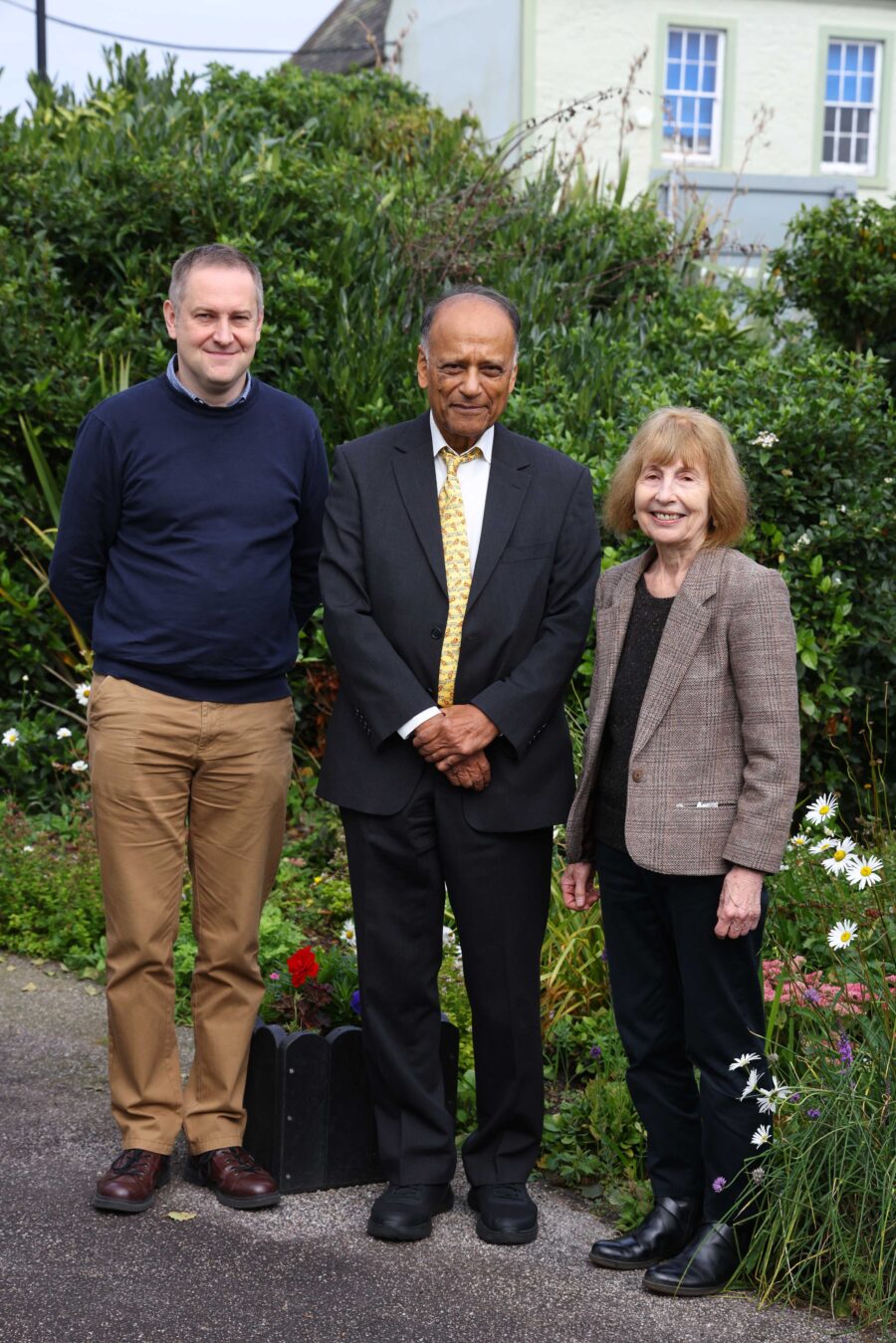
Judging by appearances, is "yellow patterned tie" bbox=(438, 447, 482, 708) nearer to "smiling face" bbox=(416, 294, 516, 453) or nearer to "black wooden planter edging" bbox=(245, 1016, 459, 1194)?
"smiling face" bbox=(416, 294, 516, 453)

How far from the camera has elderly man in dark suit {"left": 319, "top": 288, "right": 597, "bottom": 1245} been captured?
12.4 ft

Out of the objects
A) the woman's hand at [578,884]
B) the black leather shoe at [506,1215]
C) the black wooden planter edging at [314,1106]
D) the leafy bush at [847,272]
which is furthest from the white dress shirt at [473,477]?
the leafy bush at [847,272]

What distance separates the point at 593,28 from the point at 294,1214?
19.4 m

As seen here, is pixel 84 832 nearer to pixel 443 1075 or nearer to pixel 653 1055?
pixel 443 1075

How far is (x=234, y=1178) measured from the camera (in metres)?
3.99

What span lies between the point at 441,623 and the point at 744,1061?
1.25m

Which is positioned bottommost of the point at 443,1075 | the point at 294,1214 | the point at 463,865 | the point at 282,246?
the point at 294,1214

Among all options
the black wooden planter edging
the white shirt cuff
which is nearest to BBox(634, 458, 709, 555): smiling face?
the white shirt cuff

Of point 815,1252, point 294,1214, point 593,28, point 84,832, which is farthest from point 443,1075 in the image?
point 593,28

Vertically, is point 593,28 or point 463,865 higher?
point 593,28

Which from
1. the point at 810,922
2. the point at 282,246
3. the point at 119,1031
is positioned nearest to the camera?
the point at 119,1031

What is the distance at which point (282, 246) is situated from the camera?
7.91 metres

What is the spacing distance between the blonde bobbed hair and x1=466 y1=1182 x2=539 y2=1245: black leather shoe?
1.70 meters

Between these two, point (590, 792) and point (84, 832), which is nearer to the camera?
point (590, 792)
